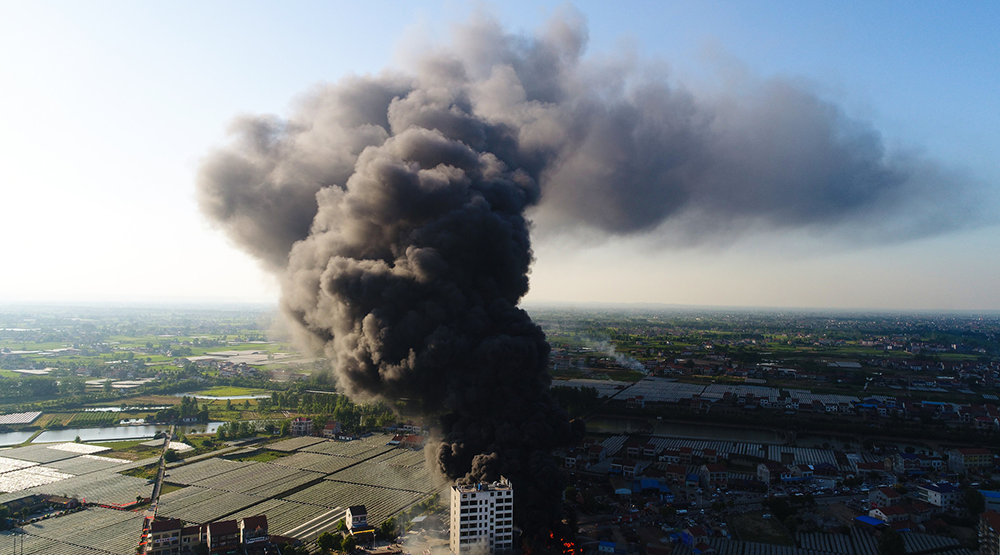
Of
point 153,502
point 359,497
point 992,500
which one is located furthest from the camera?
point 359,497

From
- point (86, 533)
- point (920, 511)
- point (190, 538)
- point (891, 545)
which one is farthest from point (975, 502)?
point (86, 533)

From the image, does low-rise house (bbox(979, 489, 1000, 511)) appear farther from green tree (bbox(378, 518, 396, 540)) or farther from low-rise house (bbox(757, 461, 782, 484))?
green tree (bbox(378, 518, 396, 540))

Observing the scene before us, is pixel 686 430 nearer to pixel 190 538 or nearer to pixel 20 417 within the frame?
pixel 190 538

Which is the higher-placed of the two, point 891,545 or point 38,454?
point 891,545

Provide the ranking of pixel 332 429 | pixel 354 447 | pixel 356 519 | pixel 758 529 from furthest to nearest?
1. pixel 332 429
2. pixel 354 447
3. pixel 758 529
4. pixel 356 519

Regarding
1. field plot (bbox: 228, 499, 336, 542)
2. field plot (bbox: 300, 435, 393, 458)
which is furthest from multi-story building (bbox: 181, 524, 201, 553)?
field plot (bbox: 300, 435, 393, 458)

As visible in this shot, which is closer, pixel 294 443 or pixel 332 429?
pixel 294 443
